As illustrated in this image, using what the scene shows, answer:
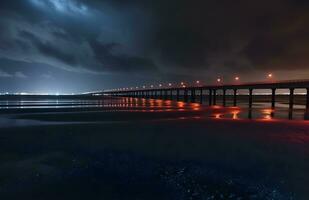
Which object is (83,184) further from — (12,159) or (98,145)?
(98,145)

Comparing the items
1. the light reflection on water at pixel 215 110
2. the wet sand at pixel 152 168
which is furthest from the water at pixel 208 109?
the wet sand at pixel 152 168

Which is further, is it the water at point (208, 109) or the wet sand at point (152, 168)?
the water at point (208, 109)

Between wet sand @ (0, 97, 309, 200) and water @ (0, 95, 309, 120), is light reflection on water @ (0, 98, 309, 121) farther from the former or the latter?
wet sand @ (0, 97, 309, 200)

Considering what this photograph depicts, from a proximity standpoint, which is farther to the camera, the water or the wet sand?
the water

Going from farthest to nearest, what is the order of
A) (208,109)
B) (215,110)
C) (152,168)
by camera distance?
(208,109) → (215,110) → (152,168)

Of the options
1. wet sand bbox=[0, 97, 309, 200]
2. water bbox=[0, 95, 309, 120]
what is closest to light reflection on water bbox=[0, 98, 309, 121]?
water bbox=[0, 95, 309, 120]

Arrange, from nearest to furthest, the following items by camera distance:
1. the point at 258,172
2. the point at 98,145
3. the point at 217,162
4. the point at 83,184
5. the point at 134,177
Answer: the point at 83,184 → the point at 134,177 → the point at 258,172 → the point at 217,162 → the point at 98,145

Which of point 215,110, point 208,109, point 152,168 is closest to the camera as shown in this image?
point 152,168

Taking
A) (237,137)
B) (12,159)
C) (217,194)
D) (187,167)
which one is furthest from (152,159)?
(237,137)

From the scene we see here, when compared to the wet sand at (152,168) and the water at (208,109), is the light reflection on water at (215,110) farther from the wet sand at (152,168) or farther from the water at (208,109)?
the wet sand at (152,168)

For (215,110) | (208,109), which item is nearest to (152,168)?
(215,110)

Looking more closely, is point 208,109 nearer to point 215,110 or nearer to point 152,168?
point 215,110

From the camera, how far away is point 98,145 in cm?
1675

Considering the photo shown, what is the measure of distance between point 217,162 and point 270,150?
4648mm
